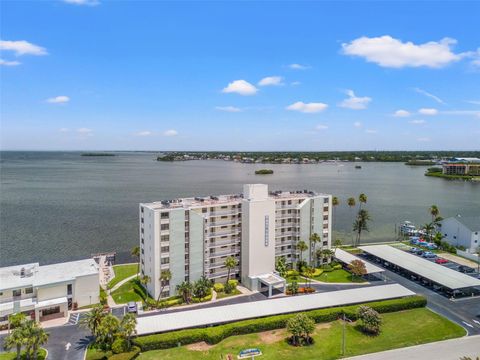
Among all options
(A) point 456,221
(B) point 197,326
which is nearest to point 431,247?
(A) point 456,221

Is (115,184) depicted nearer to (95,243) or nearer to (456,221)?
(95,243)

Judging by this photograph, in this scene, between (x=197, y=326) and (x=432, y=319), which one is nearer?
(x=197, y=326)

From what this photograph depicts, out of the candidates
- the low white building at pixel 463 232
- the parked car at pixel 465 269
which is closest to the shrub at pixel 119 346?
the parked car at pixel 465 269

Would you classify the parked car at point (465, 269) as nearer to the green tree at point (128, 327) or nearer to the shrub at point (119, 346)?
the green tree at point (128, 327)

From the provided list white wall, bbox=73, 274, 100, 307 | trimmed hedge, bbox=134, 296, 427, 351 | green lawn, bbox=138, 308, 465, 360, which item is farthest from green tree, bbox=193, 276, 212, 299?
white wall, bbox=73, 274, 100, 307

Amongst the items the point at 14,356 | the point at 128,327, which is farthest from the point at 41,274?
the point at 128,327
